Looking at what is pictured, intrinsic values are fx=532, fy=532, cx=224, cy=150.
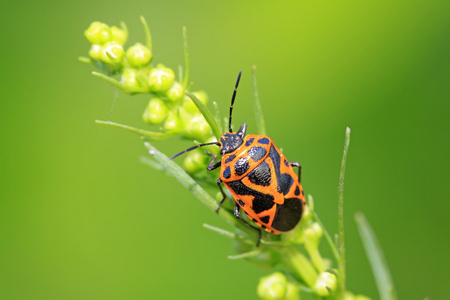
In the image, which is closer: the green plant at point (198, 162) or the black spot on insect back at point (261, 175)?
the green plant at point (198, 162)

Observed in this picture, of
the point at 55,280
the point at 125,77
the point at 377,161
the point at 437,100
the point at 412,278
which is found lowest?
the point at 55,280

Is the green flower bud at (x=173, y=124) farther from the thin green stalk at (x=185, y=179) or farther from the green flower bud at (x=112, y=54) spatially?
the green flower bud at (x=112, y=54)

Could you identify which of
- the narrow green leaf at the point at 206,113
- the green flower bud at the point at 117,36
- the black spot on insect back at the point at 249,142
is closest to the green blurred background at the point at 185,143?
the black spot on insect back at the point at 249,142

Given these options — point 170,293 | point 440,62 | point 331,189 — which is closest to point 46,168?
point 170,293

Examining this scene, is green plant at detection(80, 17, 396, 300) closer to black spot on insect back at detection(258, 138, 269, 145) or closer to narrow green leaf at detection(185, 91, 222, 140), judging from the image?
narrow green leaf at detection(185, 91, 222, 140)

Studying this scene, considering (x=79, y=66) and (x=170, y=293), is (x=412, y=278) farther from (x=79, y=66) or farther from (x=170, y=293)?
(x=79, y=66)

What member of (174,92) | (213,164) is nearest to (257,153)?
(213,164)
